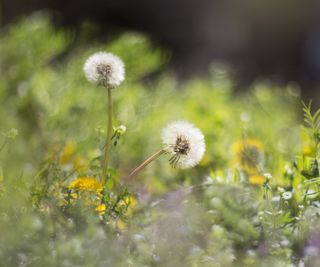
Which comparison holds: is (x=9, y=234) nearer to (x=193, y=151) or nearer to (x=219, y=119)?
(x=193, y=151)

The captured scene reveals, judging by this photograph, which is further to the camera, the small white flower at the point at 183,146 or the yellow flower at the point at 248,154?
the yellow flower at the point at 248,154

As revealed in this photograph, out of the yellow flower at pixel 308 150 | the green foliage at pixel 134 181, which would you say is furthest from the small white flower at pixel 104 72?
the yellow flower at pixel 308 150

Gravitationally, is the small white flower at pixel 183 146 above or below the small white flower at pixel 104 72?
below

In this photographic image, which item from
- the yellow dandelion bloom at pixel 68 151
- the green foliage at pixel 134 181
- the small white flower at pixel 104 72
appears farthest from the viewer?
the yellow dandelion bloom at pixel 68 151

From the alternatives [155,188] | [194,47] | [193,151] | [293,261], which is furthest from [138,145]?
[194,47]

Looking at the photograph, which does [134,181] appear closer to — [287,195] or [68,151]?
[68,151]

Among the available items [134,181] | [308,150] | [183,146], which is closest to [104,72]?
[183,146]

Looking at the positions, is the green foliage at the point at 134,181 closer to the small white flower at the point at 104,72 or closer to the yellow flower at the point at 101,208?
the yellow flower at the point at 101,208
